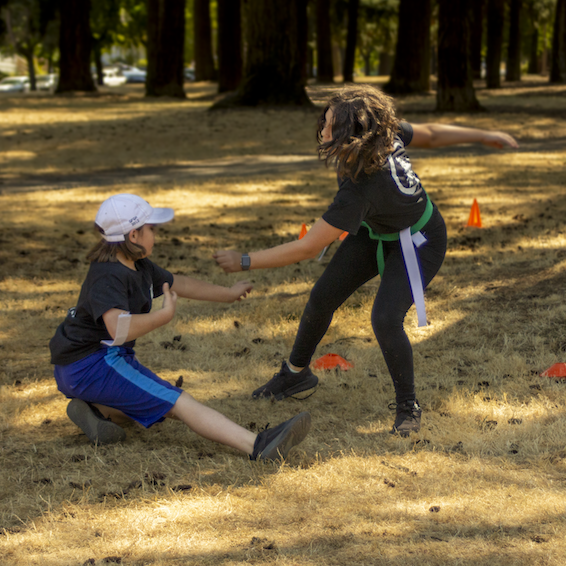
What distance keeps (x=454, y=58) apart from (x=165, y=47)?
11.8m

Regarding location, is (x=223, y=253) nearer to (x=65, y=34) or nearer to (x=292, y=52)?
(x=292, y=52)

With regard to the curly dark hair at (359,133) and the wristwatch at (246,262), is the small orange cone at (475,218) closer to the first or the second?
the curly dark hair at (359,133)

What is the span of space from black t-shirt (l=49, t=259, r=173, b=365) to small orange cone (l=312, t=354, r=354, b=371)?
4.99 ft

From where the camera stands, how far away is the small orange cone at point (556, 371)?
465 centimetres

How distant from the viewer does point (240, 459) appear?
377cm

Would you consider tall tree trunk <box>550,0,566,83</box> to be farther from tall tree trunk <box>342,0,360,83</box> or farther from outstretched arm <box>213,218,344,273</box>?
outstretched arm <box>213,218,344,273</box>

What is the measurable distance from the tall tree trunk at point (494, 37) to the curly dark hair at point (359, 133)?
32261 millimetres

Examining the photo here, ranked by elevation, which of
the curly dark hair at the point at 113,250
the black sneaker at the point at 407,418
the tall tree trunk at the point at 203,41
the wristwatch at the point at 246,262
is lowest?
the black sneaker at the point at 407,418

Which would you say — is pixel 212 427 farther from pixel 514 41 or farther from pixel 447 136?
pixel 514 41

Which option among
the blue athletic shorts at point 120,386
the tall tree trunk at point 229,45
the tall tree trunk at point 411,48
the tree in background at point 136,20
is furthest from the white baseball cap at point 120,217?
the tree in background at point 136,20

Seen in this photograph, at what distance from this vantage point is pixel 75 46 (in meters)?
27.7

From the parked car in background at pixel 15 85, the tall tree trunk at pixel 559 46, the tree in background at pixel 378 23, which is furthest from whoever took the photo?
the parked car in background at pixel 15 85

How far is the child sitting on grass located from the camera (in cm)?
364

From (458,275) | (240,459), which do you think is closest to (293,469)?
(240,459)
